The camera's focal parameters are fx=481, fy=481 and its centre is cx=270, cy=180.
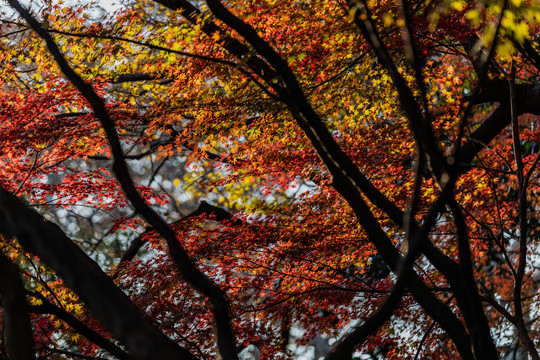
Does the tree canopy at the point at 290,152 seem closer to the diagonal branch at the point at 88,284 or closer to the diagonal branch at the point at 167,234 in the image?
the diagonal branch at the point at 167,234

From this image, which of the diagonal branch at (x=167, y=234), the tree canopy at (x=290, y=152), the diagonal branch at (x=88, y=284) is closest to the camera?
the diagonal branch at (x=88, y=284)

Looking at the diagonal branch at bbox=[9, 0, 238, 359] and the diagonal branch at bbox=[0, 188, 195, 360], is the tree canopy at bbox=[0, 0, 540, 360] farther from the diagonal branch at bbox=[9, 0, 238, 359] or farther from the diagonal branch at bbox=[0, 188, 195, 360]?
the diagonal branch at bbox=[0, 188, 195, 360]

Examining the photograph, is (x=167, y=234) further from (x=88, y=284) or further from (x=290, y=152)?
(x=290, y=152)

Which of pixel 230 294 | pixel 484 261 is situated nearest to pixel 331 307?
pixel 230 294

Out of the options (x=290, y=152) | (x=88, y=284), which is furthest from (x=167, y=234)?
(x=290, y=152)

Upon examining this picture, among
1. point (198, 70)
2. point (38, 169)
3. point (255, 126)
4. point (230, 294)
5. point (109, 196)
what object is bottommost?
point (230, 294)

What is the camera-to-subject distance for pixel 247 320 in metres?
7.37

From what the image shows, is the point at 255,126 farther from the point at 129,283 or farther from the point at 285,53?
the point at 129,283

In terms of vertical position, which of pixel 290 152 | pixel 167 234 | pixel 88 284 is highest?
pixel 290 152

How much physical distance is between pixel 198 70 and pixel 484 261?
7940mm

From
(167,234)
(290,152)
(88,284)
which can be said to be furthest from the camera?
(290,152)

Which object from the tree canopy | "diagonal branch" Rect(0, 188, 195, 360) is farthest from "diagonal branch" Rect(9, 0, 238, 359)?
"diagonal branch" Rect(0, 188, 195, 360)

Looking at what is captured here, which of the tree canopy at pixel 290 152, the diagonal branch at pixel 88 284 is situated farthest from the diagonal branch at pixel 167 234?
the diagonal branch at pixel 88 284

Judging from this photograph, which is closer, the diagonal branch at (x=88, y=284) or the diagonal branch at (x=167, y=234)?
the diagonal branch at (x=88, y=284)
